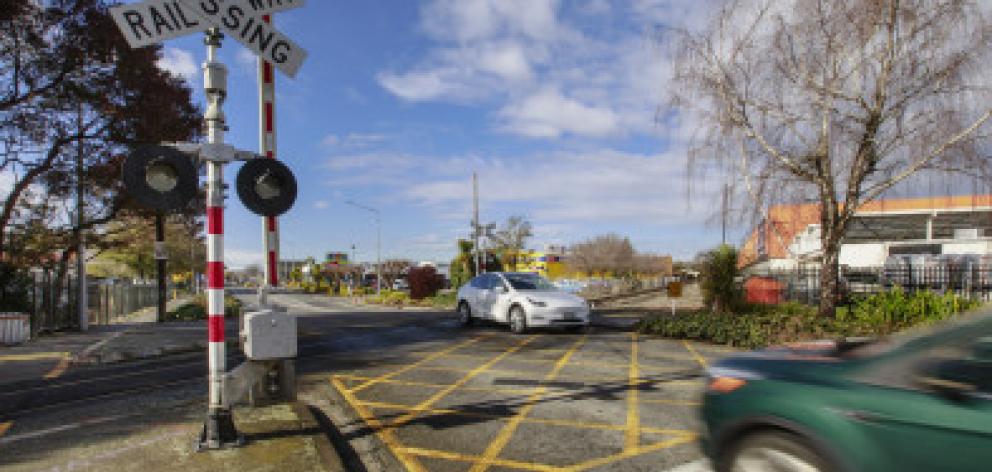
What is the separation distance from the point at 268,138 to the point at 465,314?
32.5 ft

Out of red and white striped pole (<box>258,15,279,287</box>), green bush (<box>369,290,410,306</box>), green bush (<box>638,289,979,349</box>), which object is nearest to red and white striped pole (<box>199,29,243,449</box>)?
red and white striped pole (<box>258,15,279,287</box>)

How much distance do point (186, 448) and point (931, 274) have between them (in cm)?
1696

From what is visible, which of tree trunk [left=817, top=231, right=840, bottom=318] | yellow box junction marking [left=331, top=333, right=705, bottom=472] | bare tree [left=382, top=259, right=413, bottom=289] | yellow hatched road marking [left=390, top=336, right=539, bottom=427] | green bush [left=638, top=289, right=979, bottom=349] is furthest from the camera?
bare tree [left=382, top=259, right=413, bottom=289]

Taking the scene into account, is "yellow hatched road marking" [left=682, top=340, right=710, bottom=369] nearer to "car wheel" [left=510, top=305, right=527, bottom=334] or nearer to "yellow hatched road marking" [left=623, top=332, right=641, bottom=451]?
"yellow hatched road marking" [left=623, top=332, right=641, bottom=451]

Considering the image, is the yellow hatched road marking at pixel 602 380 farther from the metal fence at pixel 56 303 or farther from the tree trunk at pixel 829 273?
the metal fence at pixel 56 303

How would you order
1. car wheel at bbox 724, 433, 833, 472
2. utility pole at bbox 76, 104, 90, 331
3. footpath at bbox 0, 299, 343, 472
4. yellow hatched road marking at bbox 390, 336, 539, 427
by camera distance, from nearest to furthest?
car wheel at bbox 724, 433, 833, 472, footpath at bbox 0, 299, 343, 472, yellow hatched road marking at bbox 390, 336, 539, 427, utility pole at bbox 76, 104, 90, 331

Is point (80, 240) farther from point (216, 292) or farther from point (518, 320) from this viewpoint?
point (216, 292)

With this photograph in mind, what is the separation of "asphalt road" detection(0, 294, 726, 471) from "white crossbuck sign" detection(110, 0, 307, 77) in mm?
3234

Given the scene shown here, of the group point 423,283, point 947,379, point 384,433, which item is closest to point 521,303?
point 384,433

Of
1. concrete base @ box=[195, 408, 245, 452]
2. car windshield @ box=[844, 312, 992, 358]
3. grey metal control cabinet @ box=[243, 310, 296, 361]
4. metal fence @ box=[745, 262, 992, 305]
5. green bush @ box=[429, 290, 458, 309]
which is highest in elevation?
car windshield @ box=[844, 312, 992, 358]

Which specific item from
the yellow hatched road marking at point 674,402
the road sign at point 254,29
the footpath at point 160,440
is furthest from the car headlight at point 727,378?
the road sign at point 254,29

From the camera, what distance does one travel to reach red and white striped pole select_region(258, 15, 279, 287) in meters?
4.80

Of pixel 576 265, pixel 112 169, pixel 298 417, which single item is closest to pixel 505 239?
pixel 576 265

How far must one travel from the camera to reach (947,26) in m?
9.55
